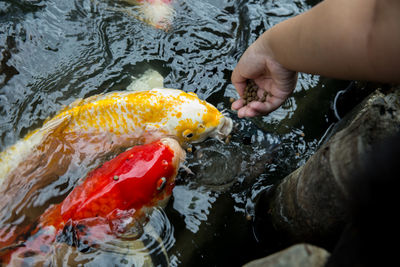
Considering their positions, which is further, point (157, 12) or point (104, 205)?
point (157, 12)

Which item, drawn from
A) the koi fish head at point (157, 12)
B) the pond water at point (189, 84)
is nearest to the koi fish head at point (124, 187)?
the pond water at point (189, 84)

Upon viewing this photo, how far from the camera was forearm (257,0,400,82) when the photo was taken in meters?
1.42

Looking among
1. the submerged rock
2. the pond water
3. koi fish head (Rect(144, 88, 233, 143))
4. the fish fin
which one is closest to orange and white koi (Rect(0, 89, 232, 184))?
koi fish head (Rect(144, 88, 233, 143))

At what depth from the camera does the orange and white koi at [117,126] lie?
2779 mm

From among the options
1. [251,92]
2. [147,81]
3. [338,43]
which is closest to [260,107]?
[251,92]

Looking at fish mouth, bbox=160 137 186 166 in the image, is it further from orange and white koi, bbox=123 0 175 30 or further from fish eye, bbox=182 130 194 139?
orange and white koi, bbox=123 0 175 30

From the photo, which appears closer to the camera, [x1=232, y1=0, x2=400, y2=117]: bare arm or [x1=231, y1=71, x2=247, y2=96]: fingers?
[x1=232, y1=0, x2=400, y2=117]: bare arm

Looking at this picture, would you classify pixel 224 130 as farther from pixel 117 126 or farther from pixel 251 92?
pixel 117 126

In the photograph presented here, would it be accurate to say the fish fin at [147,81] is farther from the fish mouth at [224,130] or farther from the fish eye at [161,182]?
the fish eye at [161,182]

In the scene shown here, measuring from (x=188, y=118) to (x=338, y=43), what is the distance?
5.03 feet

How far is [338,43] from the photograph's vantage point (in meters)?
1.61

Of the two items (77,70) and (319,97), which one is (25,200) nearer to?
(77,70)

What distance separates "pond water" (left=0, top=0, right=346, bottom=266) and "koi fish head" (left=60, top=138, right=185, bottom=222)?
25 centimetres

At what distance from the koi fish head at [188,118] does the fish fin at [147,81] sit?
19.2 inches
